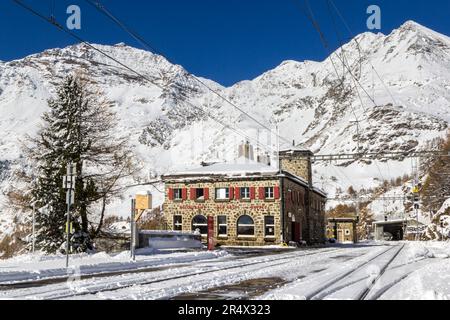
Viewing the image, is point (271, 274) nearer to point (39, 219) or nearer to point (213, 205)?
point (39, 219)

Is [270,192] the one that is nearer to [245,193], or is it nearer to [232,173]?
[245,193]

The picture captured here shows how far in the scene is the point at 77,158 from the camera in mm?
30719

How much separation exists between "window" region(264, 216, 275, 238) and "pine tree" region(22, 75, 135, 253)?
64.2ft

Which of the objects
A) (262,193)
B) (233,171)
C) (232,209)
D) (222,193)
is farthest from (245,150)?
(262,193)

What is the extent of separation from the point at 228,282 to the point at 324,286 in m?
2.56

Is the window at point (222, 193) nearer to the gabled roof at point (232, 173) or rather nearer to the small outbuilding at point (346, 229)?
the gabled roof at point (232, 173)

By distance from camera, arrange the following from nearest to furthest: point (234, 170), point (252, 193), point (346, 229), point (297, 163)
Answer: point (252, 193), point (234, 170), point (297, 163), point (346, 229)

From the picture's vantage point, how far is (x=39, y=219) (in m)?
30.7

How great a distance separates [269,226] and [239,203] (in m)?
3.49

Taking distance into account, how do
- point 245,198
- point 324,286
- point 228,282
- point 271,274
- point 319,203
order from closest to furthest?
point 324,286 < point 228,282 < point 271,274 < point 245,198 < point 319,203

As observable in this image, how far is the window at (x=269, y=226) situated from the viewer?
49344 mm

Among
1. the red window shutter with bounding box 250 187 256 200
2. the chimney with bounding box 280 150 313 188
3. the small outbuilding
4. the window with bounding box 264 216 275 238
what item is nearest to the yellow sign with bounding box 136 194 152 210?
the window with bounding box 264 216 275 238

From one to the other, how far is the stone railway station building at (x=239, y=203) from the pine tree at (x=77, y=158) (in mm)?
19289
